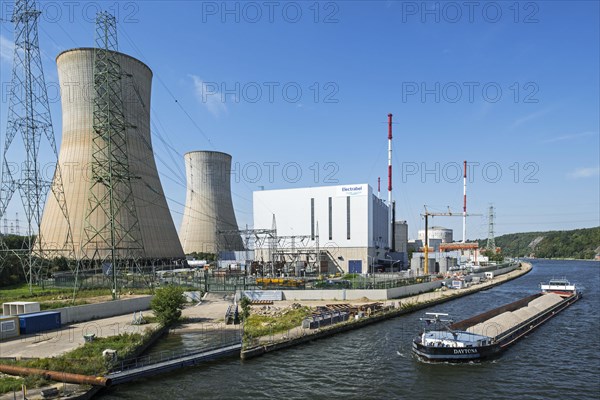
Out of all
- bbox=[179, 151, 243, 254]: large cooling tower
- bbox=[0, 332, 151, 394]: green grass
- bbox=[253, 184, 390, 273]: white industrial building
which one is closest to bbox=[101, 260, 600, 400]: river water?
bbox=[0, 332, 151, 394]: green grass

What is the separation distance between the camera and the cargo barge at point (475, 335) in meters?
22.5

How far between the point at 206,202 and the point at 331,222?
78.6 feet

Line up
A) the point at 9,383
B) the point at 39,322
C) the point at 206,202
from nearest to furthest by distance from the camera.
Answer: the point at 9,383
the point at 39,322
the point at 206,202

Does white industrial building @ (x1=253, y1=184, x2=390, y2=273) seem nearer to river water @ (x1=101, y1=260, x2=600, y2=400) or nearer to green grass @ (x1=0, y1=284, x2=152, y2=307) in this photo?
green grass @ (x1=0, y1=284, x2=152, y2=307)

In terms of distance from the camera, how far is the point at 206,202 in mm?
82438

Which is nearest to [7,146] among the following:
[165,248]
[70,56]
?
[70,56]

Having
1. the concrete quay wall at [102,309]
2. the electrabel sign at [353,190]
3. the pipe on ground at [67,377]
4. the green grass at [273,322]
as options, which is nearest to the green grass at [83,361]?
the pipe on ground at [67,377]

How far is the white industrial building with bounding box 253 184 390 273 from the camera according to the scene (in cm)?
7900

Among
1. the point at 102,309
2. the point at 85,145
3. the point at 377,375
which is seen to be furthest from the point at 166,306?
the point at 85,145

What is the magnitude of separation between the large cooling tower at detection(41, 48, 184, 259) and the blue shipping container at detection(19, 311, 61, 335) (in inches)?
975

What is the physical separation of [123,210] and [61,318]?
26.6 meters

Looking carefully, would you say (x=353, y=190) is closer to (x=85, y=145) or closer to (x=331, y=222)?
(x=331, y=222)

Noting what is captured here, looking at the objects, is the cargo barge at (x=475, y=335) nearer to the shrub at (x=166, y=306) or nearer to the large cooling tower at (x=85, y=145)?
the shrub at (x=166, y=306)

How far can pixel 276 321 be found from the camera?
31359mm
